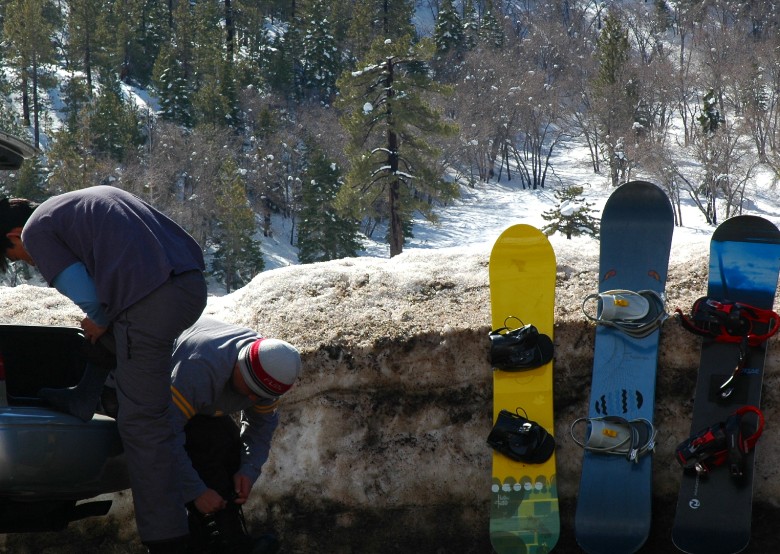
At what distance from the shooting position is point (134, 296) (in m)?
3.08

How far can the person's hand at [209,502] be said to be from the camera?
3311 millimetres

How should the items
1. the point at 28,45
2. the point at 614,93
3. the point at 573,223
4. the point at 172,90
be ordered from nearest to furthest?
the point at 573,223, the point at 28,45, the point at 172,90, the point at 614,93

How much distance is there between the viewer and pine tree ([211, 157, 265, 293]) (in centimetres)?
3831

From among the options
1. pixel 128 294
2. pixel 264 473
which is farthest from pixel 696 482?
pixel 128 294

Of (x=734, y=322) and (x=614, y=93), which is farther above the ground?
(x=614, y=93)

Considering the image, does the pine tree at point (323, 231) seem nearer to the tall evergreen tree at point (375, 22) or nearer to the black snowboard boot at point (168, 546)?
the tall evergreen tree at point (375, 22)

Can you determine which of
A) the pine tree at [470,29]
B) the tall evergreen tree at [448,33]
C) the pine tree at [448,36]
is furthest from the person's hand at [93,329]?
the pine tree at [470,29]

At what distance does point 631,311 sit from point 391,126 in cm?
2453

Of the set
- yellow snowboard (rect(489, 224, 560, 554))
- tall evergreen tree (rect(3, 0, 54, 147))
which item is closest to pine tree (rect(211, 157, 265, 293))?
tall evergreen tree (rect(3, 0, 54, 147))

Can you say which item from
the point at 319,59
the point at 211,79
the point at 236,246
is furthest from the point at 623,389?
the point at 319,59

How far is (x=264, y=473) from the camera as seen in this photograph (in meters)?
4.90

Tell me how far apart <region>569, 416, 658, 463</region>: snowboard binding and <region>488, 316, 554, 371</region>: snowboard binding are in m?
0.47

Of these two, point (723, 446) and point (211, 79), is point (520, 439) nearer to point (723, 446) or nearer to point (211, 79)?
point (723, 446)

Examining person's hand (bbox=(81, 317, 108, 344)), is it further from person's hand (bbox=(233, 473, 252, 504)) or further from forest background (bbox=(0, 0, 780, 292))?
forest background (bbox=(0, 0, 780, 292))
